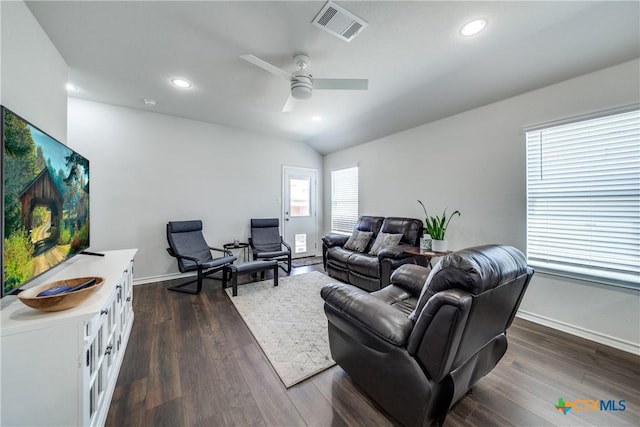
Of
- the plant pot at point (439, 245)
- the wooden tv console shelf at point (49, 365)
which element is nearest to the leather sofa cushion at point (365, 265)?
the plant pot at point (439, 245)

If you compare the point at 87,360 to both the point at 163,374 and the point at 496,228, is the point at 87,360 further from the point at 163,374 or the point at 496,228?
the point at 496,228

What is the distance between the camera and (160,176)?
3.78 meters

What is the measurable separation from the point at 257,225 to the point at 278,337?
2.69m

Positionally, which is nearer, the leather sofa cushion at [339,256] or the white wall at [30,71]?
the white wall at [30,71]

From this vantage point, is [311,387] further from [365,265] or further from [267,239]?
[267,239]

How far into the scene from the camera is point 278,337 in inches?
85.7

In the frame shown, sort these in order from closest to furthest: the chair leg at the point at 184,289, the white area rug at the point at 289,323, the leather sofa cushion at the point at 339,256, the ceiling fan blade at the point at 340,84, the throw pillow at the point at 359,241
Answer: the white area rug at the point at 289,323 → the ceiling fan blade at the point at 340,84 → the chair leg at the point at 184,289 → the leather sofa cushion at the point at 339,256 → the throw pillow at the point at 359,241

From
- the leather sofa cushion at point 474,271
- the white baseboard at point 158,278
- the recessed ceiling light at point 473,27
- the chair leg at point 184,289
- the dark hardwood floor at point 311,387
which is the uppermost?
the recessed ceiling light at point 473,27

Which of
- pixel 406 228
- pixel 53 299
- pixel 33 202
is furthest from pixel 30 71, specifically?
pixel 406 228

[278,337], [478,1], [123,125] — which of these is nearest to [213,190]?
[123,125]

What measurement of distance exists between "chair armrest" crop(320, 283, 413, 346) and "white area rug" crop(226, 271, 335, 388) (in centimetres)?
62

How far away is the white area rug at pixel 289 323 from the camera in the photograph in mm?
1812

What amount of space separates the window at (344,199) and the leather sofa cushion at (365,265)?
163cm

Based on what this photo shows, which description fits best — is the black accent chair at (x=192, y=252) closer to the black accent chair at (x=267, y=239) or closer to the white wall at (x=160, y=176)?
the white wall at (x=160, y=176)
